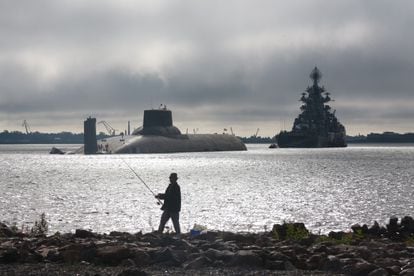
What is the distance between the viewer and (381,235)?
25250 millimetres

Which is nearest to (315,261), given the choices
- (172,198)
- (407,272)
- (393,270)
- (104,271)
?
(393,270)

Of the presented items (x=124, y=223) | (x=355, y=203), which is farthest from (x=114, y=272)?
(x=355, y=203)

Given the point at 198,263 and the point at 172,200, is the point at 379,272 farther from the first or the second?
the point at 172,200

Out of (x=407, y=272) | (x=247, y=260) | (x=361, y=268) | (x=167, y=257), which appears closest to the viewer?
(x=407, y=272)

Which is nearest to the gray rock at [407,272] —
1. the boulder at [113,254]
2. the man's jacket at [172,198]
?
the boulder at [113,254]

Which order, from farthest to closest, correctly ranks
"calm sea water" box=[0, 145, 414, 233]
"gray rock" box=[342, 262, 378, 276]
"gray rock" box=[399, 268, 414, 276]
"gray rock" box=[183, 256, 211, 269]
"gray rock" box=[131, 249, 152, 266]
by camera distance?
"calm sea water" box=[0, 145, 414, 233] < "gray rock" box=[131, 249, 152, 266] < "gray rock" box=[183, 256, 211, 269] < "gray rock" box=[342, 262, 378, 276] < "gray rock" box=[399, 268, 414, 276]

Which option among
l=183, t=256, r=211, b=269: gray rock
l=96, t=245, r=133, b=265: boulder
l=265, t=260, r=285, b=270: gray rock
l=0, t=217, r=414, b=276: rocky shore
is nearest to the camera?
l=0, t=217, r=414, b=276: rocky shore

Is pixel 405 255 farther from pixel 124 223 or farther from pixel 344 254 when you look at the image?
pixel 124 223

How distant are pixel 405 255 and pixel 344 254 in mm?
2237

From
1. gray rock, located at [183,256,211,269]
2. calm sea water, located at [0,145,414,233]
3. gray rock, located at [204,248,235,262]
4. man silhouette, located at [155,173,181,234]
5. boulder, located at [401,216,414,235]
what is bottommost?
calm sea water, located at [0,145,414,233]

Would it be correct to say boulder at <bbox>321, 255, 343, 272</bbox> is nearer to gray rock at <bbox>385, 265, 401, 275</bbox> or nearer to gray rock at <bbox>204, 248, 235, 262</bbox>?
gray rock at <bbox>385, 265, 401, 275</bbox>

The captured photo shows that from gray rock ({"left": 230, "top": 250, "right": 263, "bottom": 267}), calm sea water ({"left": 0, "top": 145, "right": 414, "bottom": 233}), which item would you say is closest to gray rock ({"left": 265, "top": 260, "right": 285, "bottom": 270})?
gray rock ({"left": 230, "top": 250, "right": 263, "bottom": 267})

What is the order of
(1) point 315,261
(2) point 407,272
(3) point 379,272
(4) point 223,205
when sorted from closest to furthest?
(2) point 407,272 → (3) point 379,272 → (1) point 315,261 → (4) point 223,205

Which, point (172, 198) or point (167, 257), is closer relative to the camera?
point (167, 257)
